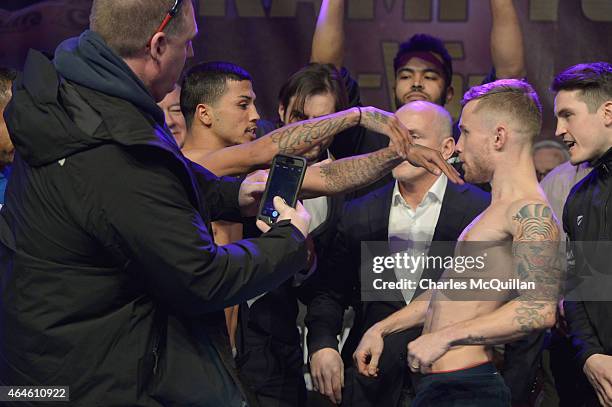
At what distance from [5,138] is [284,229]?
195 cm

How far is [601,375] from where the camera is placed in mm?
3564

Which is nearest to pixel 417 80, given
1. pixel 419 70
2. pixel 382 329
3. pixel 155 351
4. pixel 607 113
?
pixel 419 70

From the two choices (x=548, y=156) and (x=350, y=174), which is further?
(x=548, y=156)

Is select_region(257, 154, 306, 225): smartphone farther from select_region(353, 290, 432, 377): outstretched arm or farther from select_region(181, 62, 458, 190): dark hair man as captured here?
select_region(353, 290, 432, 377): outstretched arm

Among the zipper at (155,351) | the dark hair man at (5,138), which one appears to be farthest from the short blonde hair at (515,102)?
the dark hair man at (5,138)

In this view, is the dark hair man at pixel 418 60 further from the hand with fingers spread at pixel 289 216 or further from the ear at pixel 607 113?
the hand with fingers spread at pixel 289 216

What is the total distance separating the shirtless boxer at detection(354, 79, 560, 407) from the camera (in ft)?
10.4

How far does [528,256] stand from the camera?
10.4 feet

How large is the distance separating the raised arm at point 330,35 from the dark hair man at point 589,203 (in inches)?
59.1

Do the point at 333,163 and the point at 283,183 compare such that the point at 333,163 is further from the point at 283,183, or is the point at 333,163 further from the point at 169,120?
the point at 169,120

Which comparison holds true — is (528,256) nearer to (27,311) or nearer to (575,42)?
(27,311)

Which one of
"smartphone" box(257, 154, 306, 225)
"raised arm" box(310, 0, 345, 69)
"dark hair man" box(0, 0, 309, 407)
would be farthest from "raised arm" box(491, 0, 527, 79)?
"dark hair man" box(0, 0, 309, 407)

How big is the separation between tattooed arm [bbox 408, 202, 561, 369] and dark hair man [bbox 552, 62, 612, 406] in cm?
66

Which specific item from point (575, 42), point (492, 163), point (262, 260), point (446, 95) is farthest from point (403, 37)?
point (262, 260)
